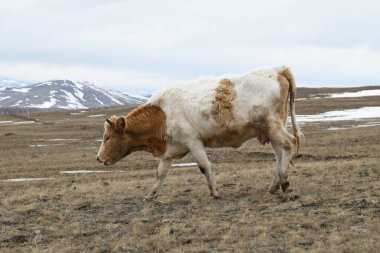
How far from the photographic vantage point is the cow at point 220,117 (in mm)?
11641

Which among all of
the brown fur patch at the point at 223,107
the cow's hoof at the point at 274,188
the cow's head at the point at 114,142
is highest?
the brown fur patch at the point at 223,107

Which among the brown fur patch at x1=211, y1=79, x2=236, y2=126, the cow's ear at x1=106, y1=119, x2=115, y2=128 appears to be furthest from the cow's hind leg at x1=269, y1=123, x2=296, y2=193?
the cow's ear at x1=106, y1=119, x2=115, y2=128

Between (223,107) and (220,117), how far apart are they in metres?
0.23

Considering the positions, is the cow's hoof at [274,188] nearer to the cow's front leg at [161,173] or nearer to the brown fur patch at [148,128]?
the cow's front leg at [161,173]

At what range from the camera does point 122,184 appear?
16.6 m

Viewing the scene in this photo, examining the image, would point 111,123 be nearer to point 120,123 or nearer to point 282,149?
point 120,123

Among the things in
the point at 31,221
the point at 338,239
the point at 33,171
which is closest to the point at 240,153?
the point at 33,171

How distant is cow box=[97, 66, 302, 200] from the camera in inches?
458

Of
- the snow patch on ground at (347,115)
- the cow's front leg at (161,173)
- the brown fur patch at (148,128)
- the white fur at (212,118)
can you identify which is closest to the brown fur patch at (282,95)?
the white fur at (212,118)

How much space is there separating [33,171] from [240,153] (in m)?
10.4

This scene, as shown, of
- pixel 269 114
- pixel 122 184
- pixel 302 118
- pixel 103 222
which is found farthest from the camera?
pixel 302 118

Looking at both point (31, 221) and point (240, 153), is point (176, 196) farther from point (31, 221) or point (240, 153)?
point (240, 153)

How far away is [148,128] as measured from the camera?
1266 centimetres

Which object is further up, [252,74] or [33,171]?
[252,74]
